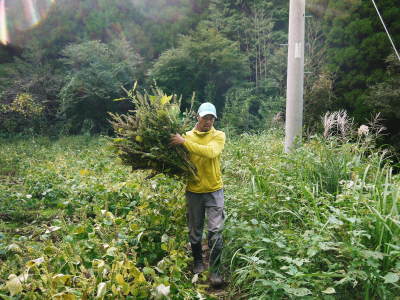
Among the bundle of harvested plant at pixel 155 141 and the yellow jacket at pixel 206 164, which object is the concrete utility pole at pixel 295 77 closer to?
the yellow jacket at pixel 206 164

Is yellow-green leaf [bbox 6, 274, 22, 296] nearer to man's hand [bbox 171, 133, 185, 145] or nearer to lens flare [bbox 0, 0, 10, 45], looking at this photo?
man's hand [bbox 171, 133, 185, 145]

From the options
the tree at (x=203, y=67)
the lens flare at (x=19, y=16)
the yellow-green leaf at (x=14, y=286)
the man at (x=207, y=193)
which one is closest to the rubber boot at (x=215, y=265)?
the man at (x=207, y=193)

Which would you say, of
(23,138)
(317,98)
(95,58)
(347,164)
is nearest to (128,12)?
(95,58)

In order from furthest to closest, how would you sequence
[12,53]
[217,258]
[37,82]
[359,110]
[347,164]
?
[12,53], [37,82], [359,110], [347,164], [217,258]

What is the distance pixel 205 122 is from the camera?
348cm

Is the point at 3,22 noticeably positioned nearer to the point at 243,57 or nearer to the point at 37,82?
the point at 37,82

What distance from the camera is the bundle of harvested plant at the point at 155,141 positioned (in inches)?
132

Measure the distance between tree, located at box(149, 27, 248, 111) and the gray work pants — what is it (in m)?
16.2

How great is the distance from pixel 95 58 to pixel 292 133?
52.6ft

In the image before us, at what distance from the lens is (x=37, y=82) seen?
1950 cm

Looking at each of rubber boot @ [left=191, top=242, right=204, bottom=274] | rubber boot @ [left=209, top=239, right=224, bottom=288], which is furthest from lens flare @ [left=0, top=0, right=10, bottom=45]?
rubber boot @ [left=209, top=239, right=224, bottom=288]

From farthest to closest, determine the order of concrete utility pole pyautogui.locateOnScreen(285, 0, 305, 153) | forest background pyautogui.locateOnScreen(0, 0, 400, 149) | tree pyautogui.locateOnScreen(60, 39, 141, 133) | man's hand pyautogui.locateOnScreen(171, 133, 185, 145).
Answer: tree pyautogui.locateOnScreen(60, 39, 141, 133), forest background pyautogui.locateOnScreen(0, 0, 400, 149), concrete utility pole pyautogui.locateOnScreen(285, 0, 305, 153), man's hand pyautogui.locateOnScreen(171, 133, 185, 145)

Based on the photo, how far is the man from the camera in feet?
11.2

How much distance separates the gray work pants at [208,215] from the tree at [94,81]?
15.7 m
